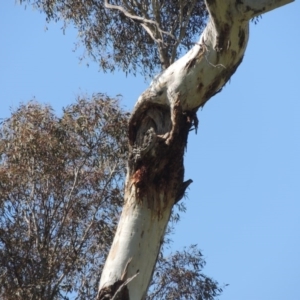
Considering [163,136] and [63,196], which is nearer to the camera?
[163,136]

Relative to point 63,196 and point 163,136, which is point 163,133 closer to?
point 163,136

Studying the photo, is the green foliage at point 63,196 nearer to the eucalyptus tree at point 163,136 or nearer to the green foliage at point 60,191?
the green foliage at point 60,191

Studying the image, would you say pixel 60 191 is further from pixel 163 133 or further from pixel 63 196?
pixel 163 133

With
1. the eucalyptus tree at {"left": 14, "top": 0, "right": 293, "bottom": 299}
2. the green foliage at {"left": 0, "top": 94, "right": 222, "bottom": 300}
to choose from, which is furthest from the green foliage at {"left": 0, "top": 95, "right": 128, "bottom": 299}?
the eucalyptus tree at {"left": 14, "top": 0, "right": 293, "bottom": 299}

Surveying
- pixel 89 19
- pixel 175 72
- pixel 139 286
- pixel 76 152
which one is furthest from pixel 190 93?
pixel 89 19

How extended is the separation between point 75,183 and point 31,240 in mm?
671

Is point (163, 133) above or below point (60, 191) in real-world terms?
below

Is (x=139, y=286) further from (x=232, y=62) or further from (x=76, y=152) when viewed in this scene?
(x=76, y=152)

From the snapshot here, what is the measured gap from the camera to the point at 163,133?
194 inches

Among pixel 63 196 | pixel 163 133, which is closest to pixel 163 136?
pixel 163 133

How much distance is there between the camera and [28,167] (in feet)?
26.3

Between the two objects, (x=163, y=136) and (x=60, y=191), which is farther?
(x=60, y=191)

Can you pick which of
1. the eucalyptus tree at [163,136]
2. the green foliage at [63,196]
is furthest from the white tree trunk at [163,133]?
the green foliage at [63,196]

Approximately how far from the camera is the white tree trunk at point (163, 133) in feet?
15.3
